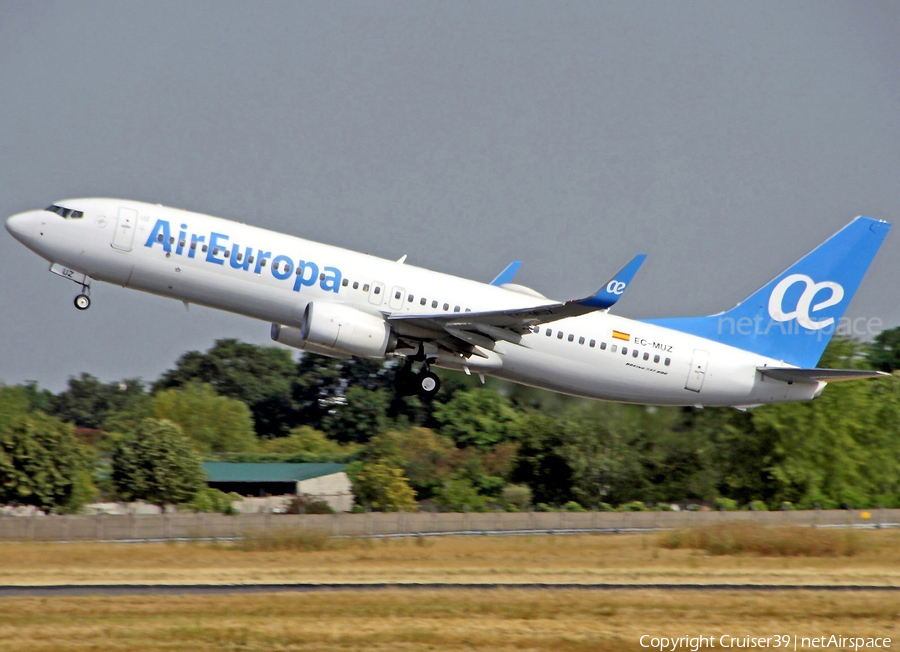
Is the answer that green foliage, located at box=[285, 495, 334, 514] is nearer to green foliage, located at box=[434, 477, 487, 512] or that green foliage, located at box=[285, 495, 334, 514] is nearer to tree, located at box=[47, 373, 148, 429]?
green foliage, located at box=[434, 477, 487, 512]

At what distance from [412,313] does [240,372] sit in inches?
3501

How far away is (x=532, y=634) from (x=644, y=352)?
14.3 m

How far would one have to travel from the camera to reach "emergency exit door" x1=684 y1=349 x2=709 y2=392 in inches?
1336

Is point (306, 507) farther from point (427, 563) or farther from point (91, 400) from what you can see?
point (91, 400)

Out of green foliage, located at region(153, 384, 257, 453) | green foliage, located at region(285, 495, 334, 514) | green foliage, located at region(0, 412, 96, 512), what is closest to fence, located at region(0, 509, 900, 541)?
green foliage, located at region(285, 495, 334, 514)

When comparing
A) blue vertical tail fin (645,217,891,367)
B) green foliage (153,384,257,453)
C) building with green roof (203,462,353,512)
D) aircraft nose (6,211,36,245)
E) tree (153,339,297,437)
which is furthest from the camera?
tree (153,339,297,437)

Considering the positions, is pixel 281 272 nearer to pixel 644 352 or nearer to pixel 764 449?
pixel 644 352

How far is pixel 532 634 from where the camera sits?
20.7 m

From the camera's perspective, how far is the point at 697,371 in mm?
33969

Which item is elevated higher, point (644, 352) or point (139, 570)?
point (644, 352)

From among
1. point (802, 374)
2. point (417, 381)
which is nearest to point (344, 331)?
point (417, 381)

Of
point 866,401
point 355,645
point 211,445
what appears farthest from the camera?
point 211,445

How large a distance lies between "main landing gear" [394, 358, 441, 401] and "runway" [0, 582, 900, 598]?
690 centimetres

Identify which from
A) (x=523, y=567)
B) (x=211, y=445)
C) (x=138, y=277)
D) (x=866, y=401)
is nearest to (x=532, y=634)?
(x=523, y=567)
